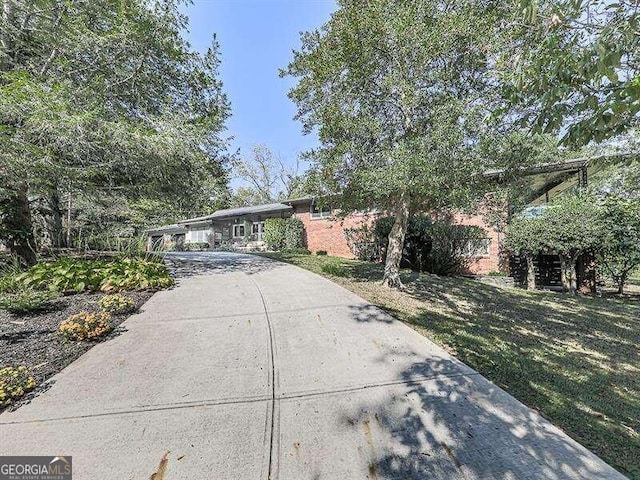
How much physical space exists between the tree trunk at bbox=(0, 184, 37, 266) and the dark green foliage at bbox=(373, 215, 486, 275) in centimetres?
1190

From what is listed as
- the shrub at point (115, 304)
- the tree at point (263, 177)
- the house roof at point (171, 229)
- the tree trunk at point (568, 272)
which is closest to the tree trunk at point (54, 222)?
the shrub at point (115, 304)

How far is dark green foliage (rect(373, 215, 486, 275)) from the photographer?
11664 mm

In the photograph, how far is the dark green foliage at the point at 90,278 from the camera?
5949 millimetres

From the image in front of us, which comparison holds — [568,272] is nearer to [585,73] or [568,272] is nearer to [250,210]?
[585,73]

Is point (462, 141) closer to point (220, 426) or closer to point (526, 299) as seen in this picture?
point (526, 299)

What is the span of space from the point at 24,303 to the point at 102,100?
16.2ft

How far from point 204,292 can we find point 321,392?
4321 millimetres

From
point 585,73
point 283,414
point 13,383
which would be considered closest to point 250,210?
point 13,383

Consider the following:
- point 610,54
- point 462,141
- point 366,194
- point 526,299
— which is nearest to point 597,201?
point 526,299

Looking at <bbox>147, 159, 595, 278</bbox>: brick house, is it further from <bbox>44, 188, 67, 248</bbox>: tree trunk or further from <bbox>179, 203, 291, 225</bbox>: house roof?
<bbox>44, 188, 67, 248</bbox>: tree trunk

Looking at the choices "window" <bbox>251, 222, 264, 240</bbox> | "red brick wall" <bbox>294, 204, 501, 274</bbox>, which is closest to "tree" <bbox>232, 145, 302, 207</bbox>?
"window" <bbox>251, 222, 264, 240</bbox>

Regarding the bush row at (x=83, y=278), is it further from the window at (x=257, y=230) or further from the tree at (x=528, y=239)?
the window at (x=257, y=230)

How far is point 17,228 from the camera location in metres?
7.75

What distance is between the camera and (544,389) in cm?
345
